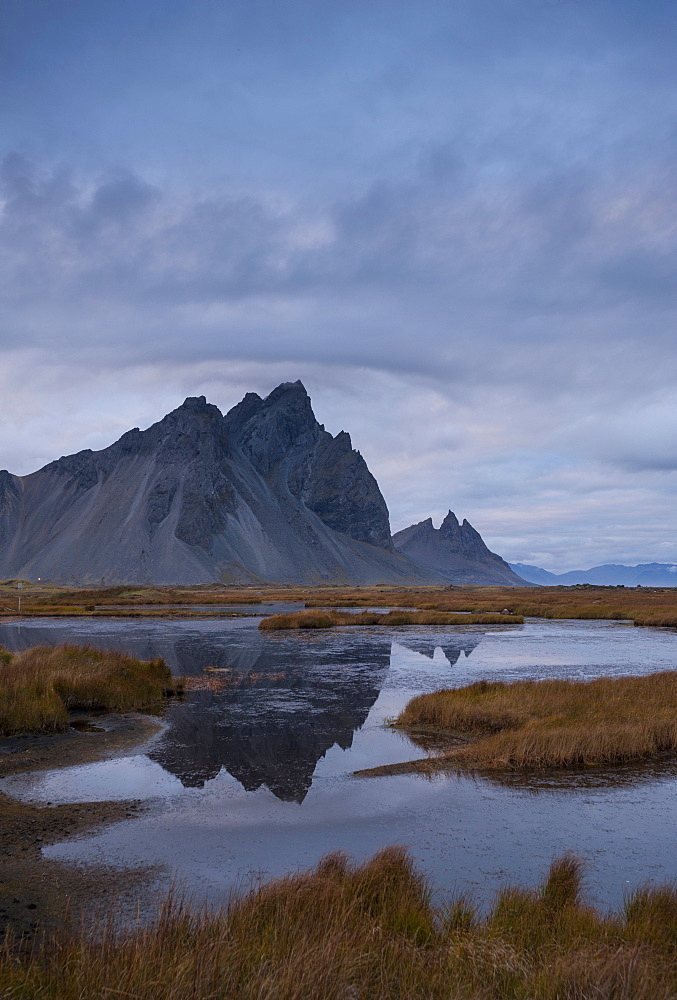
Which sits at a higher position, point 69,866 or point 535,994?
point 535,994

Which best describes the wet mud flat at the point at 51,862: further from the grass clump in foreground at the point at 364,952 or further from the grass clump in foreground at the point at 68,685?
the grass clump in foreground at the point at 68,685

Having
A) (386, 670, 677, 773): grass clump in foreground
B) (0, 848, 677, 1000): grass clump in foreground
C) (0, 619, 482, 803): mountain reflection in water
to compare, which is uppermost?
(0, 848, 677, 1000): grass clump in foreground

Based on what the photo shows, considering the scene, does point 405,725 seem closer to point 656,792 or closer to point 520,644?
point 656,792

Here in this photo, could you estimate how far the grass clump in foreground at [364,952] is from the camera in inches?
217

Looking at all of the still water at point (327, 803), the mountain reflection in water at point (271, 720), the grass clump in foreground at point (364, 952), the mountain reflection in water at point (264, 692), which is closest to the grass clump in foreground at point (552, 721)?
the still water at point (327, 803)

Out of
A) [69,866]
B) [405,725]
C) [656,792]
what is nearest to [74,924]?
[69,866]

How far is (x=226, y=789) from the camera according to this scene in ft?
46.1

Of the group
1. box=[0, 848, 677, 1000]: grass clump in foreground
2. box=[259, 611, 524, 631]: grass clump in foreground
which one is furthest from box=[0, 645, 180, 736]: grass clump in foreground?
box=[259, 611, 524, 631]: grass clump in foreground

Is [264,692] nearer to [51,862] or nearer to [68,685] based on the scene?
[68,685]

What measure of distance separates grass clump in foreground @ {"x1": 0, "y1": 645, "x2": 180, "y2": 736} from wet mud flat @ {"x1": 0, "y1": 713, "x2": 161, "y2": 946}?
1.39 m

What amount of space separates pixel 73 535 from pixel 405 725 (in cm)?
18131

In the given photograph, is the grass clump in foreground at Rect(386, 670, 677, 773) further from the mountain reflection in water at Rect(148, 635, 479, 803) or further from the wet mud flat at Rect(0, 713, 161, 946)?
the wet mud flat at Rect(0, 713, 161, 946)

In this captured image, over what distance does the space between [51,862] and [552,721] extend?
12698 millimetres

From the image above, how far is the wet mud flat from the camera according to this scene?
8.45 meters
